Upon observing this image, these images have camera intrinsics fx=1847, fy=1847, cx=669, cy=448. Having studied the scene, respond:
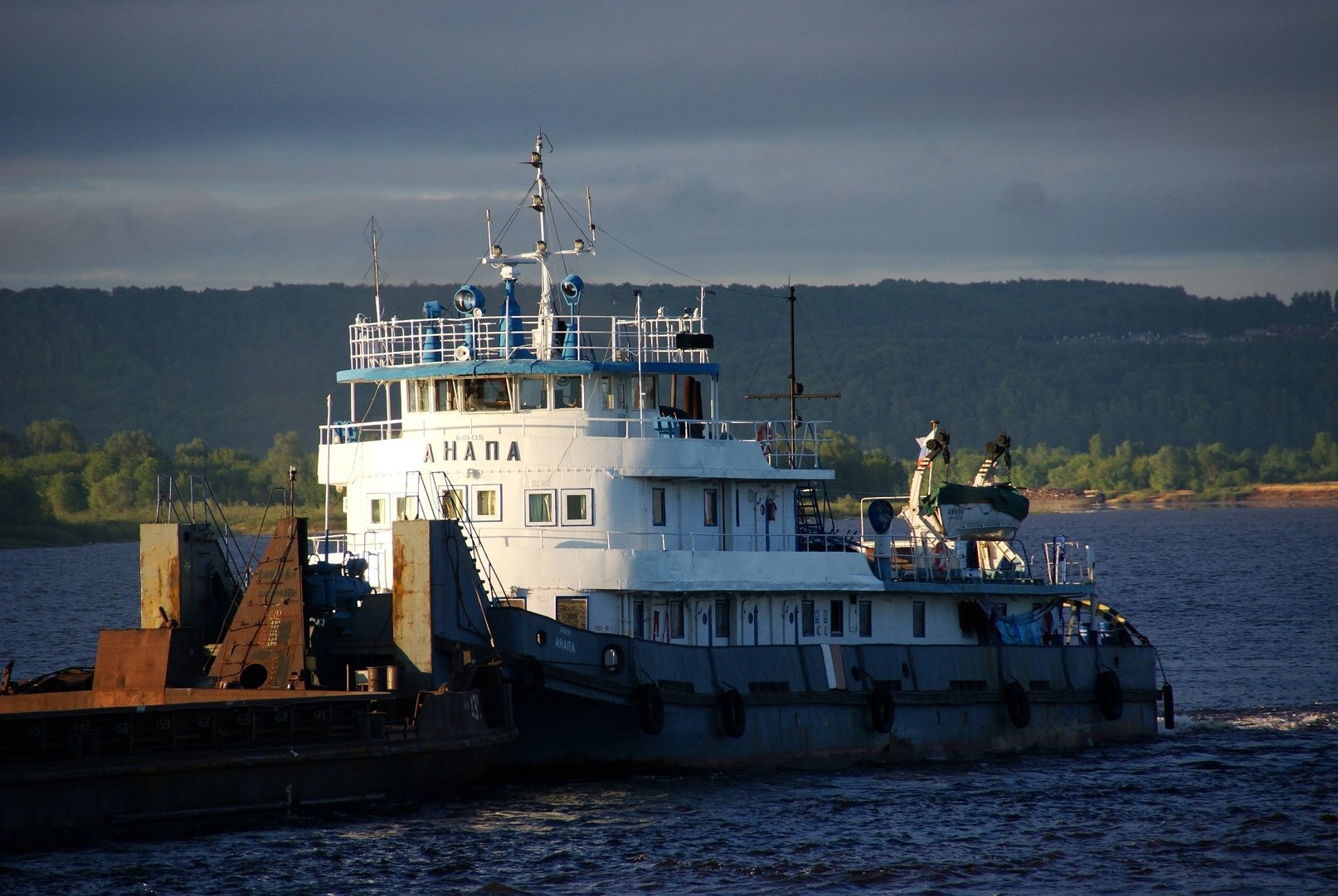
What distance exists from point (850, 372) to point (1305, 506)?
47.6 meters

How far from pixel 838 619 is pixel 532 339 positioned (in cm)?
620

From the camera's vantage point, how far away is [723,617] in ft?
86.4

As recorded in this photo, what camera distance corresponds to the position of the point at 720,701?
2494cm

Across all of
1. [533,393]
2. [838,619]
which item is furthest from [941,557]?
[533,393]

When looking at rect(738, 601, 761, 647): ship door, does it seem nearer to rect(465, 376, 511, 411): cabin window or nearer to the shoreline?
rect(465, 376, 511, 411): cabin window

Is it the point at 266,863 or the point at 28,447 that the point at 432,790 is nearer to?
the point at 266,863

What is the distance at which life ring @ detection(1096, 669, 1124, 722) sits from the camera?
30.6 metres

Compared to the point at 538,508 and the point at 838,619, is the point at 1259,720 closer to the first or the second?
the point at 838,619

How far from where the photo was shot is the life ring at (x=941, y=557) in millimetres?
A: 29083

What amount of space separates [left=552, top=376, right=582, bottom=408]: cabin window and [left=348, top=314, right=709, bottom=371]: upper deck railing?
30cm

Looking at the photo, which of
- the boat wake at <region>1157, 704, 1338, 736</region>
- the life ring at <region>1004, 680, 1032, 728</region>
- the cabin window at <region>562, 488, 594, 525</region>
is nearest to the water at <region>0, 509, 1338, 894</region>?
the boat wake at <region>1157, 704, 1338, 736</region>

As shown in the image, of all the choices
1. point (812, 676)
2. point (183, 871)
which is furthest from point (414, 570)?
point (812, 676)

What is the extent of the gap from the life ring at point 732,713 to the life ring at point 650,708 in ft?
3.79

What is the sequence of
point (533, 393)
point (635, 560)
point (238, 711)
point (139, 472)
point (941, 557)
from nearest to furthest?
point (238, 711), point (635, 560), point (533, 393), point (941, 557), point (139, 472)
